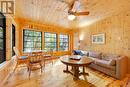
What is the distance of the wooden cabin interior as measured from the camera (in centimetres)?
312

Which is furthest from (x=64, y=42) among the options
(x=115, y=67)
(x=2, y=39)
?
(x=2, y=39)

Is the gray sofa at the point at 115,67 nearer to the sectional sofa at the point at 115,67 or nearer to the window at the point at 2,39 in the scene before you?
the sectional sofa at the point at 115,67

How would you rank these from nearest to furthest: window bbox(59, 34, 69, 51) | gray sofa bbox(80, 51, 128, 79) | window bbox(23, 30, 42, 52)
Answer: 1. gray sofa bbox(80, 51, 128, 79)
2. window bbox(23, 30, 42, 52)
3. window bbox(59, 34, 69, 51)

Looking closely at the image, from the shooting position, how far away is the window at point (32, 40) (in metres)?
5.91

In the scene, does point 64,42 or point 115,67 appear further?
point 64,42

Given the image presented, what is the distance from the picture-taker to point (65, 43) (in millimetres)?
8016

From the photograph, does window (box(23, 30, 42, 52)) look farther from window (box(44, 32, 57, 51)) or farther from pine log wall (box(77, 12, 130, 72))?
pine log wall (box(77, 12, 130, 72))

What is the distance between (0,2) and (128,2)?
3.68 metres

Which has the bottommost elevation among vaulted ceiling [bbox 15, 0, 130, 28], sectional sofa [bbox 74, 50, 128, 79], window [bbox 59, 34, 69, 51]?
sectional sofa [bbox 74, 50, 128, 79]

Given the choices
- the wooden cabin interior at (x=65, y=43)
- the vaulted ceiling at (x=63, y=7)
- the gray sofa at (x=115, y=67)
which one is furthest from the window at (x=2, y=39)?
the gray sofa at (x=115, y=67)

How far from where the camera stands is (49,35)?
23.2ft

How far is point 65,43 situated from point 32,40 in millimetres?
2701

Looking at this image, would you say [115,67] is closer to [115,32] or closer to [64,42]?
[115,32]

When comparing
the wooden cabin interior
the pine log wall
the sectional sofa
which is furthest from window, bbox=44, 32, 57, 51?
the sectional sofa
